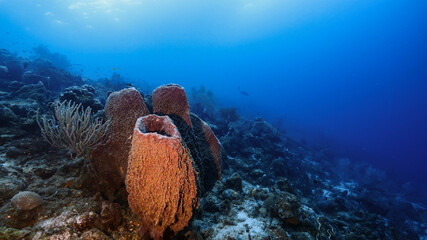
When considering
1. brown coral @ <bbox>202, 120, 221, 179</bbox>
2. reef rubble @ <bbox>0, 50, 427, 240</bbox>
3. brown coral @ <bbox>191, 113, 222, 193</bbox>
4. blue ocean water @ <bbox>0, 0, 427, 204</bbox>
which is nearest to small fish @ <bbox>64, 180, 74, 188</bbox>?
reef rubble @ <bbox>0, 50, 427, 240</bbox>

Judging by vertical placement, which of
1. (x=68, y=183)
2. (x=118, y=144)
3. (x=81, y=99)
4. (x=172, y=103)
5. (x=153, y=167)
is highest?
(x=172, y=103)

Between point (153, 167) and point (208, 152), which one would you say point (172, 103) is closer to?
point (208, 152)

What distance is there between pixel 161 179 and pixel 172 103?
1.81 m

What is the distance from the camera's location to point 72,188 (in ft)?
9.53

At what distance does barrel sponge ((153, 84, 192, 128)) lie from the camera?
339 centimetres

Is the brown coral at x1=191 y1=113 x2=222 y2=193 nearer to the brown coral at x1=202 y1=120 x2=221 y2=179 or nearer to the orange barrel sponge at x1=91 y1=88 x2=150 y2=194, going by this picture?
the brown coral at x1=202 y1=120 x2=221 y2=179

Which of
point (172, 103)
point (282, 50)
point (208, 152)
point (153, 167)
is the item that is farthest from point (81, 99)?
point (282, 50)

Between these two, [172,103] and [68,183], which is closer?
[68,183]

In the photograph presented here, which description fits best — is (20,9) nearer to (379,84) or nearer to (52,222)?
(52,222)

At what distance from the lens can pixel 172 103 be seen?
3.42m

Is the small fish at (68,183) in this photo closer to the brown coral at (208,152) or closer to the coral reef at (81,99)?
the brown coral at (208,152)

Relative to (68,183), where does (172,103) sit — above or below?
above

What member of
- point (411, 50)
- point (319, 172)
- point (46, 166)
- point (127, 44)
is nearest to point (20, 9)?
point (127, 44)

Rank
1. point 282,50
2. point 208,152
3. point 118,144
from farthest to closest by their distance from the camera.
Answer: point 282,50, point 208,152, point 118,144
